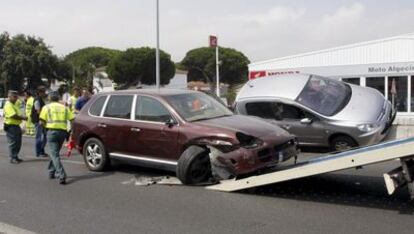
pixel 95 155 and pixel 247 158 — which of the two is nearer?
pixel 247 158

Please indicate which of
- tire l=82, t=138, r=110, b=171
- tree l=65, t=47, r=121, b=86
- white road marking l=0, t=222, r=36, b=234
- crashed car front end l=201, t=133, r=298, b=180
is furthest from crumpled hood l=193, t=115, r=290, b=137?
tree l=65, t=47, r=121, b=86

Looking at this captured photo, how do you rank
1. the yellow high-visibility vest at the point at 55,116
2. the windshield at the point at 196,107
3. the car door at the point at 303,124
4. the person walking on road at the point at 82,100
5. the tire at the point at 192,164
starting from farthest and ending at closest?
the person walking on road at the point at 82,100 → the car door at the point at 303,124 → the yellow high-visibility vest at the point at 55,116 → the windshield at the point at 196,107 → the tire at the point at 192,164

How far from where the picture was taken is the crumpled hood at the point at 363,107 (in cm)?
1185

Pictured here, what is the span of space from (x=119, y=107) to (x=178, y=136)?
1663 mm

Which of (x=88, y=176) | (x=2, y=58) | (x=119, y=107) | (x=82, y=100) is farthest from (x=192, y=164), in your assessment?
(x=2, y=58)

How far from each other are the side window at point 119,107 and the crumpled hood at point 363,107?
493 cm

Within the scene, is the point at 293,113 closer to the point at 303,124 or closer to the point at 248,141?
the point at 303,124

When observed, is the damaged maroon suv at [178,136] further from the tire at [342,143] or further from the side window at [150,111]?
the tire at [342,143]

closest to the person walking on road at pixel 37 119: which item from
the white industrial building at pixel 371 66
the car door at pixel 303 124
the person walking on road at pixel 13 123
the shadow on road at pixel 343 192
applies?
the person walking on road at pixel 13 123

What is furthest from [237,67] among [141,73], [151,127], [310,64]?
[151,127]

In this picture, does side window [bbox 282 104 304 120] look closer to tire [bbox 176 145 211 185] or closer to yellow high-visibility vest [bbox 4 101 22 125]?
tire [bbox 176 145 211 185]

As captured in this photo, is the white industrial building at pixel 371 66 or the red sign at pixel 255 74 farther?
the red sign at pixel 255 74

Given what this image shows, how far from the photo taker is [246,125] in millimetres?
8047

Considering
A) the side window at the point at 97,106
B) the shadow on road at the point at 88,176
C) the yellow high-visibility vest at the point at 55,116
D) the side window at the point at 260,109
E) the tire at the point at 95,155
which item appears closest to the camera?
the yellow high-visibility vest at the point at 55,116
